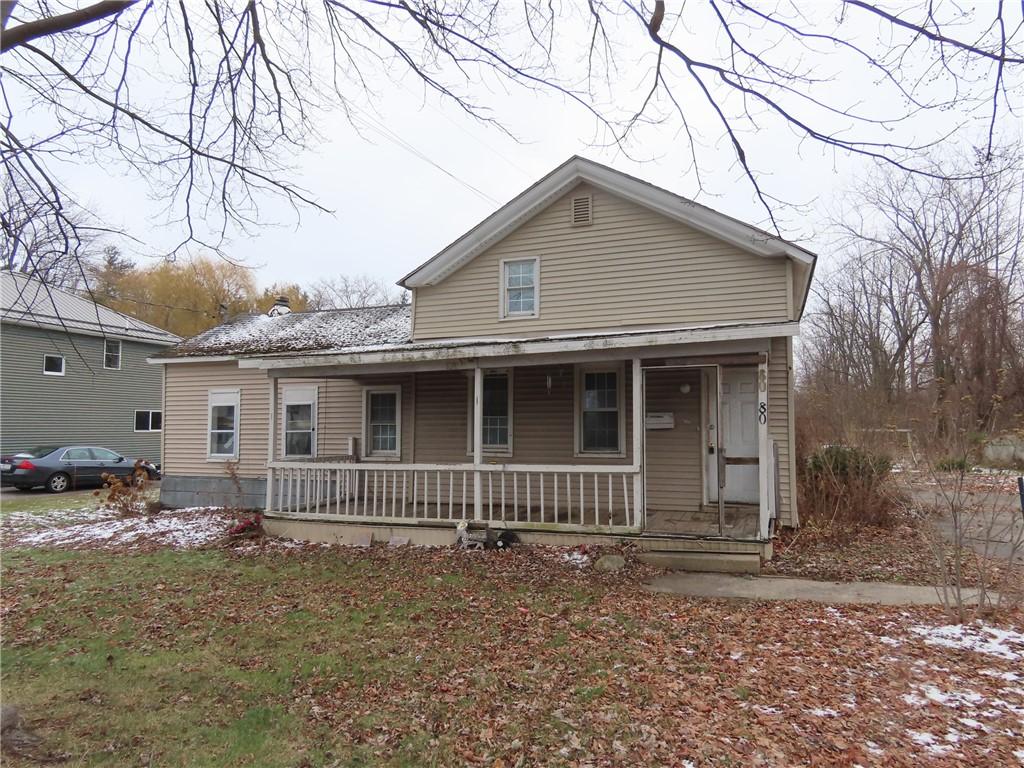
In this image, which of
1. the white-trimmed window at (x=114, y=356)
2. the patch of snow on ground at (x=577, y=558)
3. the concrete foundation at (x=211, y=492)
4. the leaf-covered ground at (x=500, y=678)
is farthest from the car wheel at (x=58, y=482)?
the patch of snow on ground at (x=577, y=558)

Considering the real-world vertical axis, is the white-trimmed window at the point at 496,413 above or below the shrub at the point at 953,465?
above

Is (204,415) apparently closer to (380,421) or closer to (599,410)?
(380,421)

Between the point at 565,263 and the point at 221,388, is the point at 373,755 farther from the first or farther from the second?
the point at 221,388

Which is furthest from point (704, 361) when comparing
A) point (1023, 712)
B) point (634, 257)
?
point (1023, 712)

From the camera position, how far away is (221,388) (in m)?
13.8

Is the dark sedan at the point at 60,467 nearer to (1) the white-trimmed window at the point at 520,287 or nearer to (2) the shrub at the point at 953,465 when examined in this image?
(1) the white-trimmed window at the point at 520,287

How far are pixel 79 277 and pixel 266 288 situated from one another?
124 ft

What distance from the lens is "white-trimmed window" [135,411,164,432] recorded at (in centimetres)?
2381

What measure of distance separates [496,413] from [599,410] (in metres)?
1.99

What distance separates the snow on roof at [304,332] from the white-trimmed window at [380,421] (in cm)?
105

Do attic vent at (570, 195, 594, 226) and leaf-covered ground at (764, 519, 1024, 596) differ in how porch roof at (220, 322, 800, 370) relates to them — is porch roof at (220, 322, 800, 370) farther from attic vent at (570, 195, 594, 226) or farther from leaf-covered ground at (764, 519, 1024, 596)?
leaf-covered ground at (764, 519, 1024, 596)

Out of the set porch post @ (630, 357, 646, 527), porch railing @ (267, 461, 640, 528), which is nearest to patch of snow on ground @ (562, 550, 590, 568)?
porch railing @ (267, 461, 640, 528)

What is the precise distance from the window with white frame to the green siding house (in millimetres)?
14912

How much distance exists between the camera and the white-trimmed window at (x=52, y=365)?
67.7 feet
